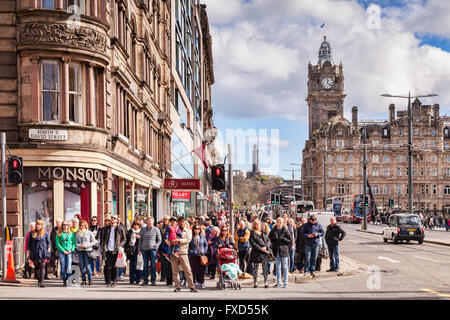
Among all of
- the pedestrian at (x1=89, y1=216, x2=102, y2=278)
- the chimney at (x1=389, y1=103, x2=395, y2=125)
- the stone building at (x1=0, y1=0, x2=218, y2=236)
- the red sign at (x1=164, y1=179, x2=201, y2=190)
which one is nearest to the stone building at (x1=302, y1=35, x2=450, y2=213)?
the chimney at (x1=389, y1=103, x2=395, y2=125)

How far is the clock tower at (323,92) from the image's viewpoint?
165 meters

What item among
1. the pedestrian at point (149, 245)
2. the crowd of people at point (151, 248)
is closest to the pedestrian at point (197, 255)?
the crowd of people at point (151, 248)

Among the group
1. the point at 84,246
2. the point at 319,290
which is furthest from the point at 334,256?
the point at 84,246

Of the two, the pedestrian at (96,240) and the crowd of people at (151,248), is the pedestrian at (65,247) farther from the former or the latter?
the pedestrian at (96,240)

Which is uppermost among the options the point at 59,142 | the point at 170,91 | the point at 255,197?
the point at 170,91

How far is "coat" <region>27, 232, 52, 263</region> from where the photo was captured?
17.0 m

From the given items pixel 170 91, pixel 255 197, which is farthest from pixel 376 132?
pixel 170 91

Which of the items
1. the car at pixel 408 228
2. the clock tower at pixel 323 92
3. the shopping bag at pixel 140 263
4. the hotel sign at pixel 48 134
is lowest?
the car at pixel 408 228

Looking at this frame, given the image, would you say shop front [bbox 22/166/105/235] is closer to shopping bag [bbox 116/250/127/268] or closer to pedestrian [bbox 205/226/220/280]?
shopping bag [bbox 116/250/127/268]

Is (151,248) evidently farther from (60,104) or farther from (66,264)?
(60,104)

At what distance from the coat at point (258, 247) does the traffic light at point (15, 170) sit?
21.3 ft
